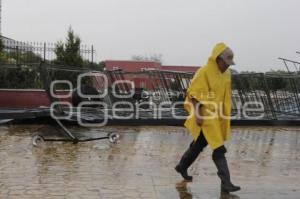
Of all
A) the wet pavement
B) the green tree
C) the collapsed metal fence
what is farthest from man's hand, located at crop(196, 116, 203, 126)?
the green tree

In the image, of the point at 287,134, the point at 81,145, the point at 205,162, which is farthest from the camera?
the point at 287,134

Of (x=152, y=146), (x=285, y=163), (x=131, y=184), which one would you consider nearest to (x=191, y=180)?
(x=131, y=184)

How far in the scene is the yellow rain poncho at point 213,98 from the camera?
6.13 meters

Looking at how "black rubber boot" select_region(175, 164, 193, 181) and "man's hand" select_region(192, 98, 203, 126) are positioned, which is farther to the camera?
"black rubber boot" select_region(175, 164, 193, 181)

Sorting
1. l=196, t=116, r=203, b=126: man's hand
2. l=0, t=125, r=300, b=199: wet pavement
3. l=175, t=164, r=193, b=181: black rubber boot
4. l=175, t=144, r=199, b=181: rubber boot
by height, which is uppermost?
l=196, t=116, r=203, b=126: man's hand

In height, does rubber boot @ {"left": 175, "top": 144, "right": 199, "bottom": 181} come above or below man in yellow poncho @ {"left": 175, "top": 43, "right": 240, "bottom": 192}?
below

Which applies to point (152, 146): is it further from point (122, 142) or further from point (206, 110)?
point (206, 110)

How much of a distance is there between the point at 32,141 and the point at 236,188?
4.80m

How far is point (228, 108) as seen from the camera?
6.32 metres

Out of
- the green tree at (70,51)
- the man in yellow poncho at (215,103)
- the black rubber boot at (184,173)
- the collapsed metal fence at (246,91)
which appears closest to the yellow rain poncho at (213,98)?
the man in yellow poncho at (215,103)

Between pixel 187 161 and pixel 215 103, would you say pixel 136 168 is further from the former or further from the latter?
pixel 215 103

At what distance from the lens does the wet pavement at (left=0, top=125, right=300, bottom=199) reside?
20.0ft

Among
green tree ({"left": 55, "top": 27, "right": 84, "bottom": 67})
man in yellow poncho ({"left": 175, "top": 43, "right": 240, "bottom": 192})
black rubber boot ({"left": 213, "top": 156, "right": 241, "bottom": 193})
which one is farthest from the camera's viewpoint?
green tree ({"left": 55, "top": 27, "right": 84, "bottom": 67})

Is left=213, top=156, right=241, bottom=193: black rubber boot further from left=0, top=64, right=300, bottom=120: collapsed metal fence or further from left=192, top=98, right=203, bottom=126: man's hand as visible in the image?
left=0, top=64, right=300, bottom=120: collapsed metal fence
